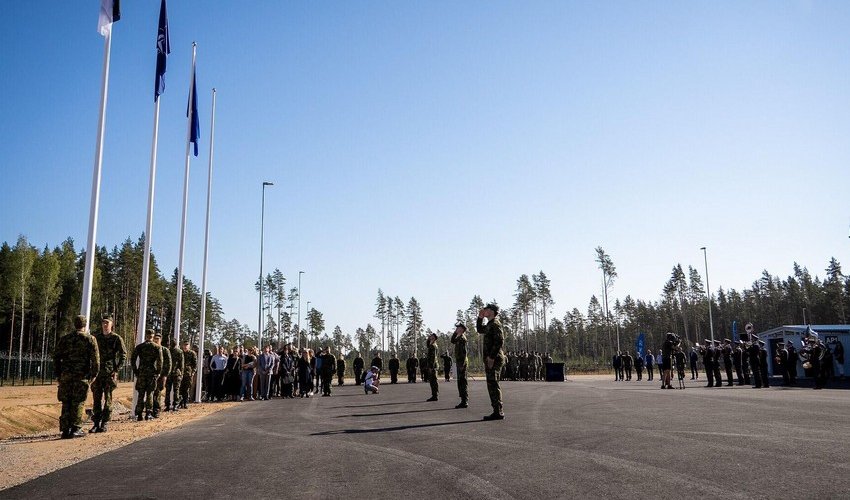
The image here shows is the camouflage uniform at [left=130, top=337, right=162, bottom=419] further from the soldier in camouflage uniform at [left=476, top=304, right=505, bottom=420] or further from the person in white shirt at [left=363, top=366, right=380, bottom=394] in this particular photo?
the person in white shirt at [left=363, top=366, right=380, bottom=394]

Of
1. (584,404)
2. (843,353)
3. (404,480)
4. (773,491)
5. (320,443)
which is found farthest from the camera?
(843,353)

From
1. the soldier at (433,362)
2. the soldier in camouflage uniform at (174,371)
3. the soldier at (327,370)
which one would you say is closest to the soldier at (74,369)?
the soldier in camouflage uniform at (174,371)

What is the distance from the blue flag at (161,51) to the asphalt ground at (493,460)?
407 inches

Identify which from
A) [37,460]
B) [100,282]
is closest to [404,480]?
[37,460]

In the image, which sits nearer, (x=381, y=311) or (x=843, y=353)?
(x=843, y=353)

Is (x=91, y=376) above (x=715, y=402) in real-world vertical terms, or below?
above

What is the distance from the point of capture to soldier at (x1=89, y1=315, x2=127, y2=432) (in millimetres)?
11342

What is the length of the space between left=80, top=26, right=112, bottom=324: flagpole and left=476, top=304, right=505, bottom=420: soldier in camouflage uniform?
322 inches

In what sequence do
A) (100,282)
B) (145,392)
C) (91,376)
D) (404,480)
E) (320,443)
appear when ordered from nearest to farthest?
(404,480), (320,443), (91,376), (145,392), (100,282)

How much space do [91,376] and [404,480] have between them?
7866 millimetres

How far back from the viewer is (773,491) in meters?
4.72

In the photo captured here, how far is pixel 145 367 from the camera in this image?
43.8 feet

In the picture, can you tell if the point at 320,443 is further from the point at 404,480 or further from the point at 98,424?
the point at 98,424

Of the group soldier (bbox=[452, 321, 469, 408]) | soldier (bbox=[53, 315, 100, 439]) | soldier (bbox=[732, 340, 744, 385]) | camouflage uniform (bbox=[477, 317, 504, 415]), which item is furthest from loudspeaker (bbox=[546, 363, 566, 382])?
soldier (bbox=[53, 315, 100, 439])
